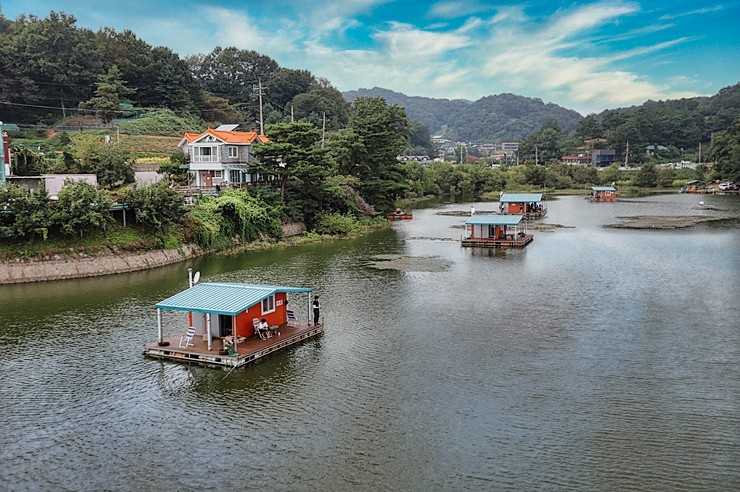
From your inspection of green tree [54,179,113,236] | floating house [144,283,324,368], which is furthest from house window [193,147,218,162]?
floating house [144,283,324,368]

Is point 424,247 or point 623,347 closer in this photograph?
point 623,347

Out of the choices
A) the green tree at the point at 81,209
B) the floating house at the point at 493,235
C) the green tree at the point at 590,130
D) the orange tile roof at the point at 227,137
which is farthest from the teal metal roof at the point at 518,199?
the green tree at the point at 590,130

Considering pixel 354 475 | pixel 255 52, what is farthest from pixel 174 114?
pixel 354 475

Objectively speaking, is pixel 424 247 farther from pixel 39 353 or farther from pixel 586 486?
pixel 586 486

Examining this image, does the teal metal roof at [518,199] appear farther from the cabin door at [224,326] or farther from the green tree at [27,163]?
the cabin door at [224,326]

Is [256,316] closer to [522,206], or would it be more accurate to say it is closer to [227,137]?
[227,137]

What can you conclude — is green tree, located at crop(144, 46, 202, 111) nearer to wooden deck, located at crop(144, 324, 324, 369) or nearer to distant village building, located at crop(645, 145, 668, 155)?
wooden deck, located at crop(144, 324, 324, 369)

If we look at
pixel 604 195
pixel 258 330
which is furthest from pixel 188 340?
pixel 604 195
